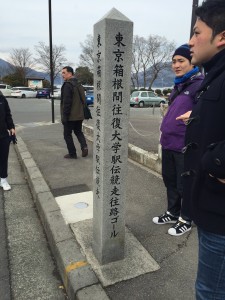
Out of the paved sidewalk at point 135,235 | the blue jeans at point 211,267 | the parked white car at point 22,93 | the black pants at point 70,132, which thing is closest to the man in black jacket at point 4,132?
the paved sidewalk at point 135,235

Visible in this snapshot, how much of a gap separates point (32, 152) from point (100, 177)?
15.2 feet

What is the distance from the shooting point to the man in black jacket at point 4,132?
169 inches

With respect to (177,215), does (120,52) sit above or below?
above

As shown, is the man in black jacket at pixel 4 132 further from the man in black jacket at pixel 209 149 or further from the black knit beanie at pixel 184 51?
the man in black jacket at pixel 209 149

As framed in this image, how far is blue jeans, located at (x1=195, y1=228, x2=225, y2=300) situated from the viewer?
1.38 metres

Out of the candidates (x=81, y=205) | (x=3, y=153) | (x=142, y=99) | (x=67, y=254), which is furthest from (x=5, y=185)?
(x=142, y=99)

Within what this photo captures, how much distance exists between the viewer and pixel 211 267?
1.41 meters

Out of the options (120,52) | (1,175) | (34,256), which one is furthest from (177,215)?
(1,175)

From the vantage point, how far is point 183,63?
2.72m

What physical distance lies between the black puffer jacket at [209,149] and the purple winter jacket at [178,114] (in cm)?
133

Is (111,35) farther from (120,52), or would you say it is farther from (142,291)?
(142,291)

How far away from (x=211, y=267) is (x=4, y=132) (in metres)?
3.74

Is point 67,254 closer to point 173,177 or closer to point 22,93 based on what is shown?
point 173,177

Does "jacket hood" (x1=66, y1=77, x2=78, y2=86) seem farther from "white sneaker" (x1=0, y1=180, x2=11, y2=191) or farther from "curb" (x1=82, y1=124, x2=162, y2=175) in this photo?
"white sneaker" (x1=0, y1=180, x2=11, y2=191)
